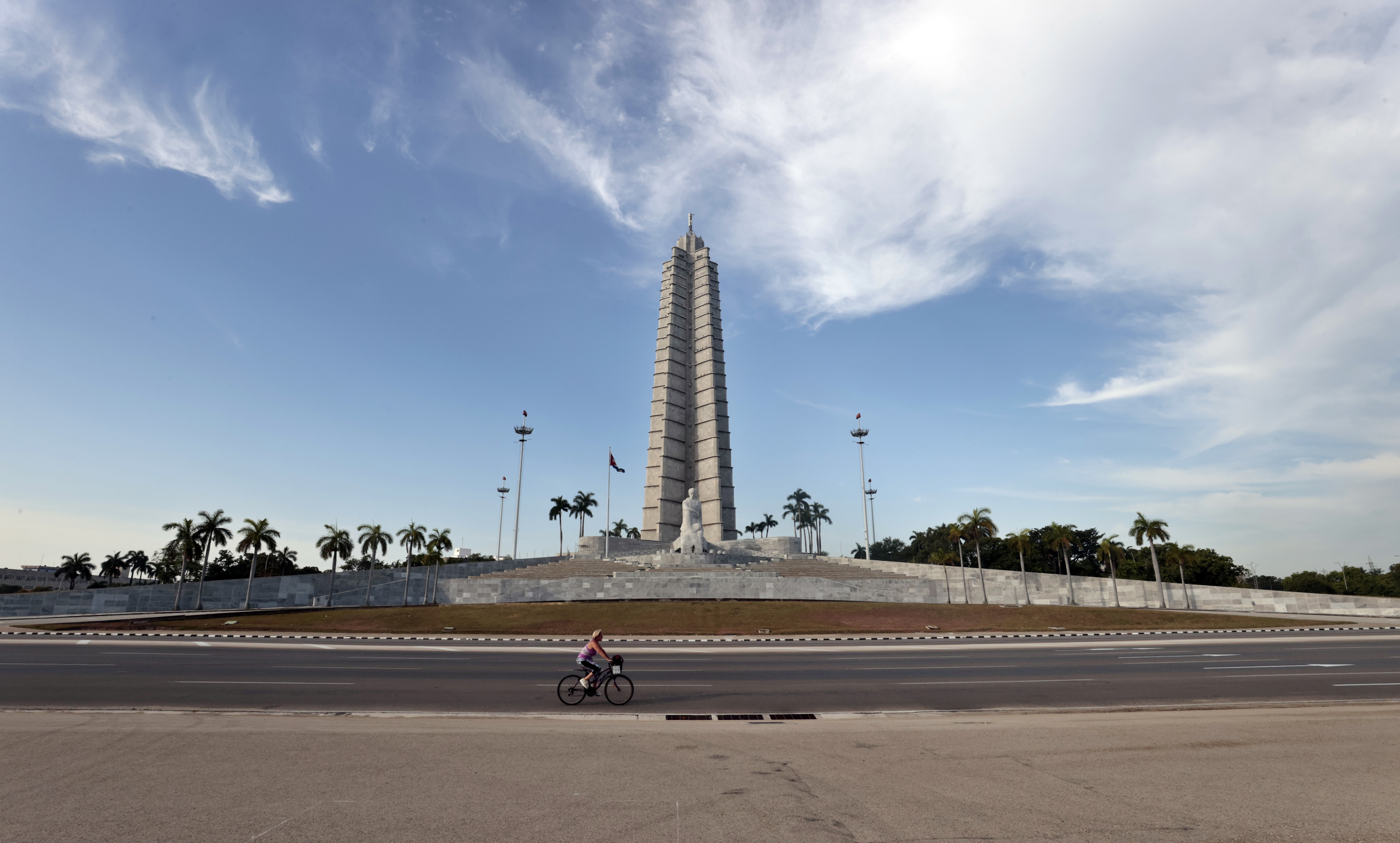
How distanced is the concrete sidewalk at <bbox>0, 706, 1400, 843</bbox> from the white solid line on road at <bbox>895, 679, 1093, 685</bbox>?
4.75 m

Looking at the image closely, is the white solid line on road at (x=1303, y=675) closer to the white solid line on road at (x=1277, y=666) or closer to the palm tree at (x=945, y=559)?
the white solid line on road at (x=1277, y=666)

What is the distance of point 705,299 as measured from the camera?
289 ft

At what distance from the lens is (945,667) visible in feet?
63.6

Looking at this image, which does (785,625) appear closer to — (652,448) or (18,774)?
(18,774)

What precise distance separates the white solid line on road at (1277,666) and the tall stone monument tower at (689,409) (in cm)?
5840

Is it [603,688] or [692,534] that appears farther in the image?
[692,534]

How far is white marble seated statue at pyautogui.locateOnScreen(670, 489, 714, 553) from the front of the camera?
6581 centimetres

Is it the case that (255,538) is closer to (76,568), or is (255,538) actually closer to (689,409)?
(689,409)

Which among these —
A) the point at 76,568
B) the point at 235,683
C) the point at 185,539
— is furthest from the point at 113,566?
the point at 235,683

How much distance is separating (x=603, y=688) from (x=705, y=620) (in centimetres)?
2690

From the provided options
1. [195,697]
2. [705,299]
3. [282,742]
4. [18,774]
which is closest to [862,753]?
[282,742]

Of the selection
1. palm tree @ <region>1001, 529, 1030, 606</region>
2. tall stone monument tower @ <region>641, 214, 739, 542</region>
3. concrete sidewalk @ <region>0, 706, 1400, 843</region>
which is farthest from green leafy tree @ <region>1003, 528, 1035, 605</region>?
concrete sidewalk @ <region>0, 706, 1400, 843</region>

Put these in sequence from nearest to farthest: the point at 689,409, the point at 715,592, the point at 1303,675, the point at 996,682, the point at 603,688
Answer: the point at 603,688 < the point at 996,682 < the point at 1303,675 < the point at 715,592 < the point at 689,409

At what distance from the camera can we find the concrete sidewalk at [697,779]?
6219mm
